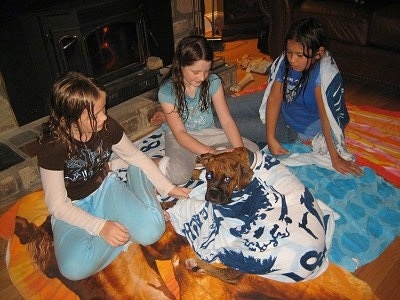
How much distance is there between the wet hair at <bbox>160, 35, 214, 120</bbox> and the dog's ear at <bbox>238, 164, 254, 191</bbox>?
1.52 ft

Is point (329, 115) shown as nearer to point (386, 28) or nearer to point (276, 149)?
point (276, 149)

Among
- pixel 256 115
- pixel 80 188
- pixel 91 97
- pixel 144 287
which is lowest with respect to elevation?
pixel 144 287

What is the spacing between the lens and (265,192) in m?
1.41

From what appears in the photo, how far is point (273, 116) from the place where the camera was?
1.92 m

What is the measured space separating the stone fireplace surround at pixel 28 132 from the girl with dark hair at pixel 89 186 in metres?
0.55

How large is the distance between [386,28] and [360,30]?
164 mm

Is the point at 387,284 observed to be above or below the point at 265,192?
below

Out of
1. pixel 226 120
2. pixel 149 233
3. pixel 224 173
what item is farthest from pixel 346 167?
pixel 149 233

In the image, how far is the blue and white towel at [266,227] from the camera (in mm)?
1289

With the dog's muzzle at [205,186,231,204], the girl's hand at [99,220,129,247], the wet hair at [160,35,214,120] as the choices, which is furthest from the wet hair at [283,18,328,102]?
the girl's hand at [99,220,129,247]

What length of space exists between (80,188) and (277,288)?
80 cm

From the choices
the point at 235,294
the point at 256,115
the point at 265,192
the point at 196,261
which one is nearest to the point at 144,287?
the point at 196,261

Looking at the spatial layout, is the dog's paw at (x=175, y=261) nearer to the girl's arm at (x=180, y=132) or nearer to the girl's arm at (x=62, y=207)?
the girl's arm at (x=62, y=207)

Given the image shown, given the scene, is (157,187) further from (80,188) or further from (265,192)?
(265,192)
